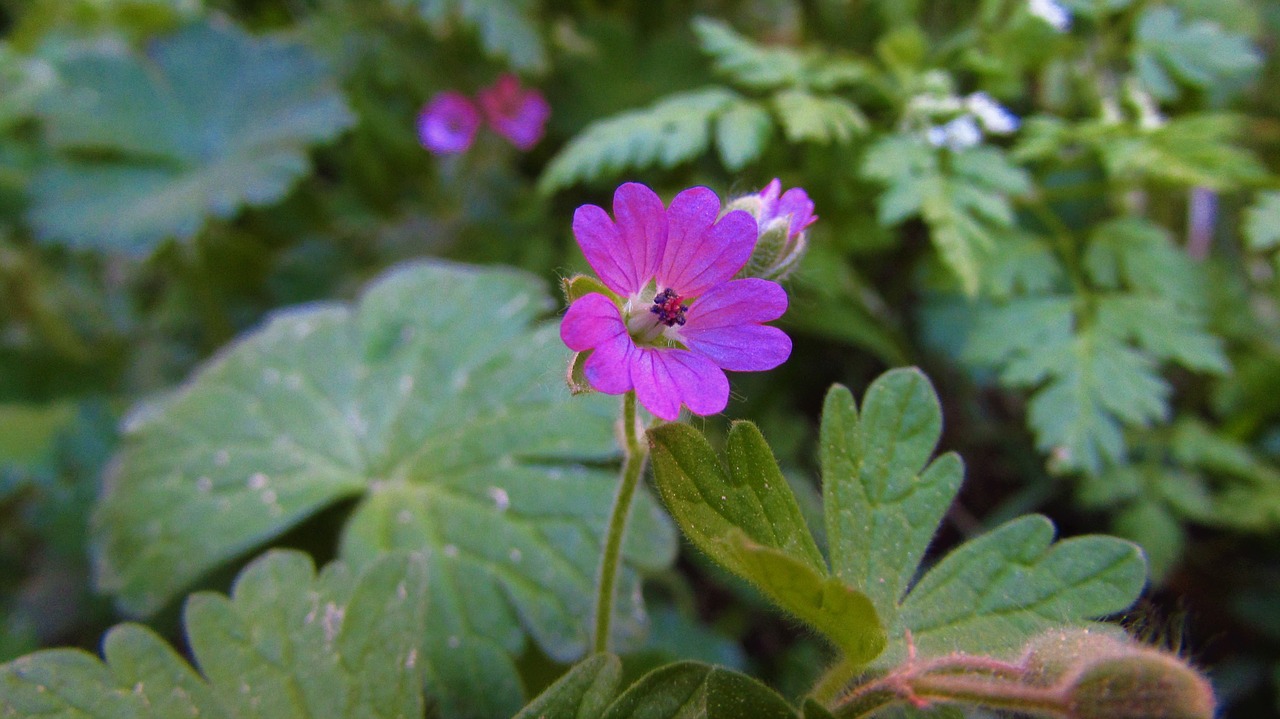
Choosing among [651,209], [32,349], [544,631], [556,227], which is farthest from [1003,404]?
[32,349]

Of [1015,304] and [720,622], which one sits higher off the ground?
[1015,304]

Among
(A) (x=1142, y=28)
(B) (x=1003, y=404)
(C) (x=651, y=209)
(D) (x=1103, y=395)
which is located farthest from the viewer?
(B) (x=1003, y=404)

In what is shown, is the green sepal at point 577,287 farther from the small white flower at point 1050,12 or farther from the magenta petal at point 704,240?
the small white flower at point 1050,12

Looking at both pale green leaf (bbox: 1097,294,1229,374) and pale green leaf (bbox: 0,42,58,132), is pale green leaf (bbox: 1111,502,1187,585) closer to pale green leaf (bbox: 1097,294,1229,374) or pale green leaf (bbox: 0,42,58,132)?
pale green leaf (bbox: 1097,294,1229,374)

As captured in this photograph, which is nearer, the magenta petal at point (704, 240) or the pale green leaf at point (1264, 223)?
the magenta petal at point (704, 240)

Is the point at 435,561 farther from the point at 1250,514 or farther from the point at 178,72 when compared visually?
the point at 178,72

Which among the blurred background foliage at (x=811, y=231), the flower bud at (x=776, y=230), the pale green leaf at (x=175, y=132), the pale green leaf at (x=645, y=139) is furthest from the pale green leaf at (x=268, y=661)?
the pale green leaf at (x=175, y=132)

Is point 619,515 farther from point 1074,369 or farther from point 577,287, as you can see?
point 1074,369
